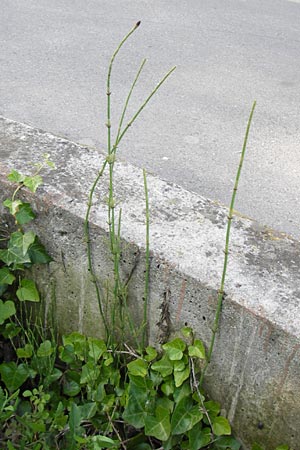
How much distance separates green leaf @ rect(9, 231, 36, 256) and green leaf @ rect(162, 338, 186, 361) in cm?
53

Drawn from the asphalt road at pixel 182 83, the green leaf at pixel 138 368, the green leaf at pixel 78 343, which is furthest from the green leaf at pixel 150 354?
the asphalt road at pixel 182 83

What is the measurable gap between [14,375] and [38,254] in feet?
1.39

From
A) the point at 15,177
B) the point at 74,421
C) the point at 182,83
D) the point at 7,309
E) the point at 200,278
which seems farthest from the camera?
the point at 182,83

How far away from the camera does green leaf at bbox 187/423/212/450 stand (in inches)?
75.4

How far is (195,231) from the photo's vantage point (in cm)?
197

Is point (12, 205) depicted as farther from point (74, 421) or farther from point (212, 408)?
point (212, 408)

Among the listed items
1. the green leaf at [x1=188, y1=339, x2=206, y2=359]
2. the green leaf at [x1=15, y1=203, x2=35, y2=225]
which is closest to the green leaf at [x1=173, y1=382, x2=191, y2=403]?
the green leaf at [x1=188, y1=339, x2=206, y2=359]

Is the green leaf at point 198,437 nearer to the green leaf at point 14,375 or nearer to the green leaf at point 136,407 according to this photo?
the green leaf at point 136,407

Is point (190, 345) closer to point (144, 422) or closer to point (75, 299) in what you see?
point (144, 422)

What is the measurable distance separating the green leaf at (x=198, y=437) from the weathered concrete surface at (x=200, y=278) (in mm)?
92

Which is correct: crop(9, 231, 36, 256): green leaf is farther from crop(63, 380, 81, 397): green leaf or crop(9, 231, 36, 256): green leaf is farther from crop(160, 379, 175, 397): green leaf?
crop(160, 379, 175, 397): green leaf

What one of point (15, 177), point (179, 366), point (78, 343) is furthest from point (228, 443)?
point (15, 177)

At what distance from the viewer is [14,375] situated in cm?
215

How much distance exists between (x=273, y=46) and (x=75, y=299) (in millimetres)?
4858
